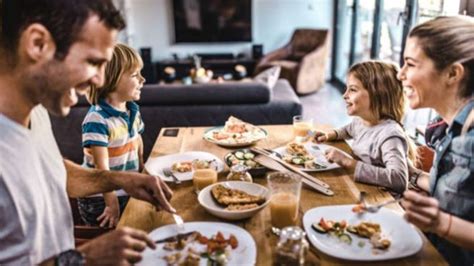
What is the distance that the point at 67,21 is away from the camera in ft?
3.43

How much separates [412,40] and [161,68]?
623 centimetres

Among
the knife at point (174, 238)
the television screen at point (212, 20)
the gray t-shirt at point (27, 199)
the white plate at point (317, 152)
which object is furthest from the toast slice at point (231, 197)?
the television screen at point (212, 20)

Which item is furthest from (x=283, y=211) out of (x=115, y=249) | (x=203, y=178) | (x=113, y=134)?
(x=113, y=134)

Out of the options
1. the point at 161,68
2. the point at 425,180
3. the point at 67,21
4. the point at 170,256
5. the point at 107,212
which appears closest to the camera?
the point at 67,21

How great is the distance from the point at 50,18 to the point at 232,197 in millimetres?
776

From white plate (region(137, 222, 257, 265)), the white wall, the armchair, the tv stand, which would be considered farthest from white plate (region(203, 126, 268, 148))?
the white wall

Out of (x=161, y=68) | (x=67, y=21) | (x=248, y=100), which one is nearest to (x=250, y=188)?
(x=67, y=21)

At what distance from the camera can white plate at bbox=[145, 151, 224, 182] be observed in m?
1.73

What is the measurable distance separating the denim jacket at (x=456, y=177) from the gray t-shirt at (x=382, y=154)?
19 cm

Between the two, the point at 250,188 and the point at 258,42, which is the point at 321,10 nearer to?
the point at 258,42

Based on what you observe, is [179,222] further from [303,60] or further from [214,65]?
[214,65]

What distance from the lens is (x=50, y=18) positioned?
1.03m

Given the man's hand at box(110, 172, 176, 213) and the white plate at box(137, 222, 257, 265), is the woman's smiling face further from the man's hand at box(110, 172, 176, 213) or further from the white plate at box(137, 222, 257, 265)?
the man's hand at box(110, 172, 176, 213)

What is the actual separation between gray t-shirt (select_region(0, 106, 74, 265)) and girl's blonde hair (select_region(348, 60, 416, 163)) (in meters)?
1.32
